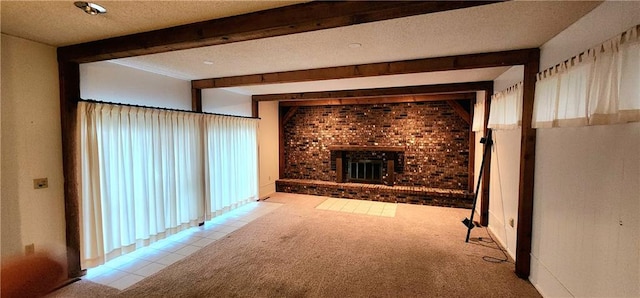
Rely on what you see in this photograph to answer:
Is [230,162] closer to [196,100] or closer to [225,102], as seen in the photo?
[225,102]

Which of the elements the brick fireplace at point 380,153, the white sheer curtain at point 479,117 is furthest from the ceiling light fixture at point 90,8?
the brick fireplace at point 380,153

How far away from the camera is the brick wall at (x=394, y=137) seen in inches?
211

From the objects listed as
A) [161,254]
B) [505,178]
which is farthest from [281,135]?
[505,178]

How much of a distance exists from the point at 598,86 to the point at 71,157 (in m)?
4.14

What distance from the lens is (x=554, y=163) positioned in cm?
216

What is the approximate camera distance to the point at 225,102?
475cm

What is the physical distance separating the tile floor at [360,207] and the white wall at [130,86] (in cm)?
309

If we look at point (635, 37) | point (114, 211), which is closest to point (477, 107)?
point (635, 37)

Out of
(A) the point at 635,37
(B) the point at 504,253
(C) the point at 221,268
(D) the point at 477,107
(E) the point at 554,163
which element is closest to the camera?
(A) the point at 635,37

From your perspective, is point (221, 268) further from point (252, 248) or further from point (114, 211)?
point (114, 211)

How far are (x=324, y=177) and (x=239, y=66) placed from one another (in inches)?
148

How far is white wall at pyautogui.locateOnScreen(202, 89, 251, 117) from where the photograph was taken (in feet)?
14.2

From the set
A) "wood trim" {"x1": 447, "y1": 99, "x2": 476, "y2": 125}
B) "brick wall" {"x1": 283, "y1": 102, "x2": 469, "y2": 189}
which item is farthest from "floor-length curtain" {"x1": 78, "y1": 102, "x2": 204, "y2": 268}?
"wood trim" {"x1": 447, "y1": 99, "x2": 476, "y2": 125}

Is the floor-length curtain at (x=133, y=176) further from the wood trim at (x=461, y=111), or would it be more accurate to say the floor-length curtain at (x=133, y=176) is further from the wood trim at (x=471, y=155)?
the wood trim at (x=471, y=155)
